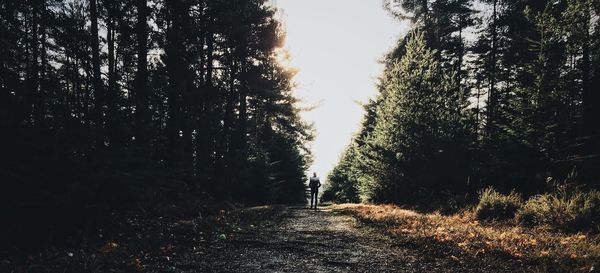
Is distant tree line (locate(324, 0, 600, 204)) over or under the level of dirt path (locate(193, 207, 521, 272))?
over

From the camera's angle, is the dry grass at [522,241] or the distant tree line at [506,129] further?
the distant tree line at [506,129]

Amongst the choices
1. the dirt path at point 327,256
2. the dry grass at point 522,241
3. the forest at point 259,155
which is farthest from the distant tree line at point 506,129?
the dirt path at point 327,256

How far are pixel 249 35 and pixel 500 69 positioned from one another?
717 inches

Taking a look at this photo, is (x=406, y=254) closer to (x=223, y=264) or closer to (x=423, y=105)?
(x=223, y=264)

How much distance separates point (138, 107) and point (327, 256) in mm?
7053

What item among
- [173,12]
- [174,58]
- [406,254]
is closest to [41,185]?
[406,254]

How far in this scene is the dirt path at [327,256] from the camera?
16.7 ft

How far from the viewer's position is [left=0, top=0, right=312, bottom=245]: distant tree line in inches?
227

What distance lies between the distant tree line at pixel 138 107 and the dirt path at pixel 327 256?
8.28 feet

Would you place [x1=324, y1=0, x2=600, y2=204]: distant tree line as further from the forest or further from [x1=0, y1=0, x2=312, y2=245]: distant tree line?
[x1=0, y1=0, x2=312, y2=245]: distant tree line

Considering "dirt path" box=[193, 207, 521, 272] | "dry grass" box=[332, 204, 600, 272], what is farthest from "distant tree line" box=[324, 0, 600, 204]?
"dirt path" box=[193, 207, 521, 272]

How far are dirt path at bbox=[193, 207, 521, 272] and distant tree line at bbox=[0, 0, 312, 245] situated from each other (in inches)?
99.4

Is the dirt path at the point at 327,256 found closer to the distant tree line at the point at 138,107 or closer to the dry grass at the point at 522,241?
the dry grass at the point at 522,241

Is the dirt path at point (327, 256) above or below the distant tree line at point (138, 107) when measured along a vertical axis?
below
